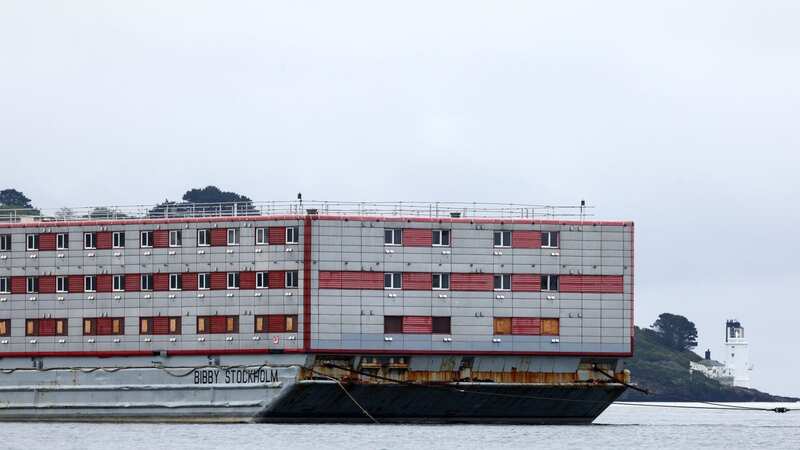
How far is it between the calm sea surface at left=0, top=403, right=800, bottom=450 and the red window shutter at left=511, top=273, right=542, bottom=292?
286 inches

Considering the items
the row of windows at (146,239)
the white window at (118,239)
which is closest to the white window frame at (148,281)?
the row of windows at (146,239)

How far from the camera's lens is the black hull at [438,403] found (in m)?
101

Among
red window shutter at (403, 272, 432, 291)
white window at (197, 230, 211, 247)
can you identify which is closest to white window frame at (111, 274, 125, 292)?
white window at (197, 230, 211, 247)

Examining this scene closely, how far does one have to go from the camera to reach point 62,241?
10669 centimetres

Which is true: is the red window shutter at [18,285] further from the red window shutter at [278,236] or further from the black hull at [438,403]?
the black hull at [438,403]

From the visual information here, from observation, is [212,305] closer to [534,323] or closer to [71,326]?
[71,326]

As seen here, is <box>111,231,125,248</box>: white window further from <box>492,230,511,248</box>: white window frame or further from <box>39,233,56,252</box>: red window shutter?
<box>492,230,511,248</box>: white window frame

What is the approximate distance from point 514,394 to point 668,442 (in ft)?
34.2

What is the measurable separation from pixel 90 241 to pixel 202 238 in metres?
6.54

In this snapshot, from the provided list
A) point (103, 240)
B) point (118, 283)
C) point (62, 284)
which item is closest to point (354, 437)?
point (118, 283)

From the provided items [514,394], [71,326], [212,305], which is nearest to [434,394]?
[514,394]

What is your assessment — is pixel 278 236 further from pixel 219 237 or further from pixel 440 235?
pixel 440 235

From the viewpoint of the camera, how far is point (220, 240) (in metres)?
104

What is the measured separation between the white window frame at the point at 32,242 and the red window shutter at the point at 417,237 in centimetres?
2059
